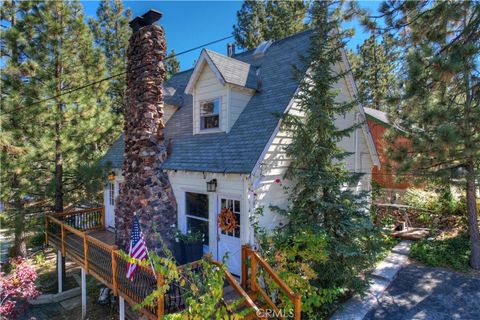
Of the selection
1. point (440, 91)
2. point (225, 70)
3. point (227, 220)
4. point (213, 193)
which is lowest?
point (227, 220)

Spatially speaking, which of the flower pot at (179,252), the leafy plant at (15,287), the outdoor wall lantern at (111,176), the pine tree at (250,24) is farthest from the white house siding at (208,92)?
the pine tree at (250,24)

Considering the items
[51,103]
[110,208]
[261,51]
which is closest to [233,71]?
[261,51]

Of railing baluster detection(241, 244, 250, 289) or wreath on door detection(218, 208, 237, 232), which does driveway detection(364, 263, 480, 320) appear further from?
wreath on door detection(218, 208, 237, 232)

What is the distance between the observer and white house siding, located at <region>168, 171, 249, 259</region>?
6949 mm

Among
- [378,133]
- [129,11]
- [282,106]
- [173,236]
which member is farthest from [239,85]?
[129,11]

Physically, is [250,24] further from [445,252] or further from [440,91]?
[445,252]

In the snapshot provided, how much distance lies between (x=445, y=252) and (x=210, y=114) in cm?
874

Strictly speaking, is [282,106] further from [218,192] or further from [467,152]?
[467,152]

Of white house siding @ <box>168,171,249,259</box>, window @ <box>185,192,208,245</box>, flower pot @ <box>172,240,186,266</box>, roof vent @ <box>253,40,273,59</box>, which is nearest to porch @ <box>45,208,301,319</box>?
white house siding @ <box>168,171,249,259</box>

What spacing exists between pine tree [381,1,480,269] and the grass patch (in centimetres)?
39

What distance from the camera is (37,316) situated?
9.25 m

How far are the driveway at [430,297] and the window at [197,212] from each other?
4.67 m

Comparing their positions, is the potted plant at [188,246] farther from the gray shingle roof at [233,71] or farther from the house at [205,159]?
the gray shingle roof at [233,71]

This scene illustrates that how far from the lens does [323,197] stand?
6984mm
